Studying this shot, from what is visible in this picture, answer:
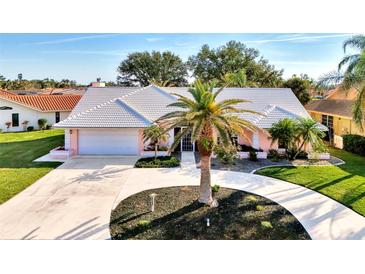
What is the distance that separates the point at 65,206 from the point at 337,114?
Result: 20.8m

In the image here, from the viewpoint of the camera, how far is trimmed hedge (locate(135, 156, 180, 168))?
14570 mm

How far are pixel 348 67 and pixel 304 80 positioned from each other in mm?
16253

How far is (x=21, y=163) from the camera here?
1437 cm

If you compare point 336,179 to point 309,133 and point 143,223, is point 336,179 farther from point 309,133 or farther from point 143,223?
point 143,223

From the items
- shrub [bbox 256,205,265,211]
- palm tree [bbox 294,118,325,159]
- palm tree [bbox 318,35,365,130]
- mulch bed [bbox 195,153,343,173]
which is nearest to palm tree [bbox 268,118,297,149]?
palm tree [bbox 294,118,325,159]

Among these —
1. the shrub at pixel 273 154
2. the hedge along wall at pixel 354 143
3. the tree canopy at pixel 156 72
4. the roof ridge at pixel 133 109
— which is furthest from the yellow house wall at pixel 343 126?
the tree canopy at pixel 156 72

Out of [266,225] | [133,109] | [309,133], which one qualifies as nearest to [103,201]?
[266,225]

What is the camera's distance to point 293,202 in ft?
31.1

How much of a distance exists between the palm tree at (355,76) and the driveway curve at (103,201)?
5.04 meters

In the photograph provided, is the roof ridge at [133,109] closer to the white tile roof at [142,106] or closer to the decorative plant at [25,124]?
the white tile roof at [142,106]

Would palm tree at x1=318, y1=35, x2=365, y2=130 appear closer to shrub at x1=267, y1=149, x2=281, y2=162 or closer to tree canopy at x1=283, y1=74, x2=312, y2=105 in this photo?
shrub at x1=267, y1=149, x2=281, y2=162
